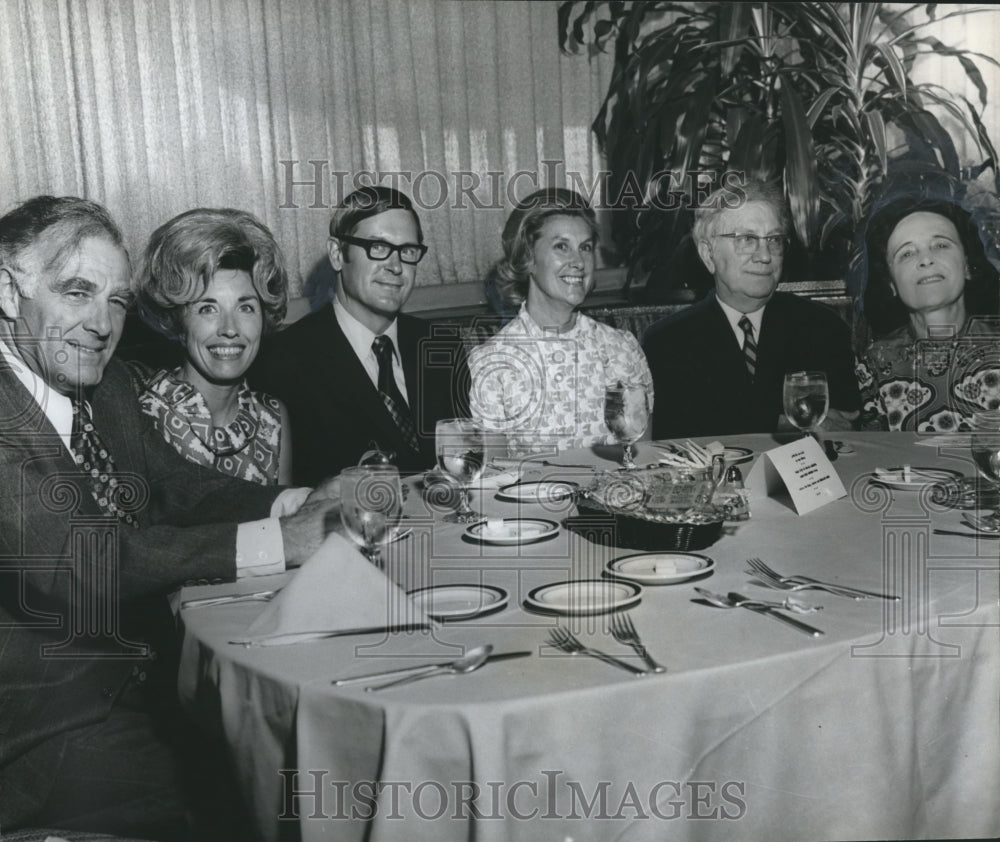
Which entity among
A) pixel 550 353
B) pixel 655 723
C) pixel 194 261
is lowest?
pixel 655 723

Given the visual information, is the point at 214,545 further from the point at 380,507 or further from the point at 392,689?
the point at 392,689

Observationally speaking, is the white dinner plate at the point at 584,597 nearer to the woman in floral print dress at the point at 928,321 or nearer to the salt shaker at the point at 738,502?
the salt shaker at the point at 738,502

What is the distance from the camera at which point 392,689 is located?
3.21 ft

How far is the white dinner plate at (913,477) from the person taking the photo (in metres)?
1.71

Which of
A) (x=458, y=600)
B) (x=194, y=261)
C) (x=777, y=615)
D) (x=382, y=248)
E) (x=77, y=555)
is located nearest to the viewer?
(x=777, y=615)

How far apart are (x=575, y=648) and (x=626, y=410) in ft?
2.75

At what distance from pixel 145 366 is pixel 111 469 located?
88cm

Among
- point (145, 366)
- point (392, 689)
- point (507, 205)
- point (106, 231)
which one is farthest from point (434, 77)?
point (392, 689)

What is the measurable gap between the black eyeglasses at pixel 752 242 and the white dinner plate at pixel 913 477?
169 cm

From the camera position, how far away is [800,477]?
1.60 metres

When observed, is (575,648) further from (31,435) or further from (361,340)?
(361,340)

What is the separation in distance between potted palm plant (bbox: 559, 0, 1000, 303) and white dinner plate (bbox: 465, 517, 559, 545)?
2453mm

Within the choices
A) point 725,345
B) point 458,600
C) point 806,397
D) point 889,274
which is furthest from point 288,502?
point 889,274

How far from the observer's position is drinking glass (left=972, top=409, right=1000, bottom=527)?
1.44 m
